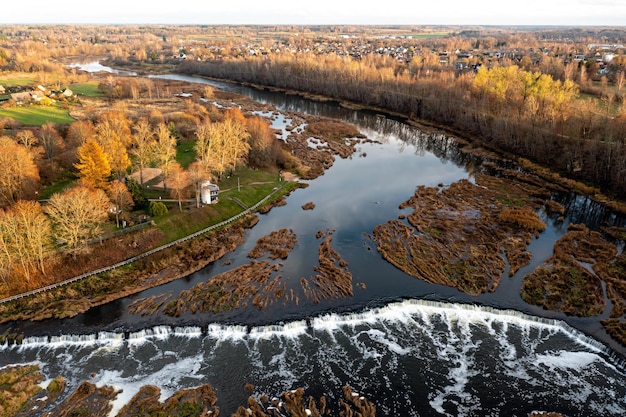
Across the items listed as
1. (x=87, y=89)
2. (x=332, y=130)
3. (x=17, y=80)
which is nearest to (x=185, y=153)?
A: (x=332, y=130)

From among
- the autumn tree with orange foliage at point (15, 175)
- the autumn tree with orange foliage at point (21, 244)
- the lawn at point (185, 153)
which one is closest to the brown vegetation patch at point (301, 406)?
the autumn tree with orange foliage at point (21, 244)

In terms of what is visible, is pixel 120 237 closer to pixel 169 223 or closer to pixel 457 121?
pixel 169 223

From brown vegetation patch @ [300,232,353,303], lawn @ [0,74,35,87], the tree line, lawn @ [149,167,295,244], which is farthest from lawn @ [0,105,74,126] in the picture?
brown vegetation patch @ [300,232,353,303]

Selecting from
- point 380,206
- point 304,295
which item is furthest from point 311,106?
point 304,295

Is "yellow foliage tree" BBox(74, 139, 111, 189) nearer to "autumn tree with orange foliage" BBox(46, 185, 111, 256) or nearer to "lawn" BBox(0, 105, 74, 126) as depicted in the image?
"autumn tree with orange foliage" BBox(46, 185, 111, 256)

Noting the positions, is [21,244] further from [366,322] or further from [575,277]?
[575,277]

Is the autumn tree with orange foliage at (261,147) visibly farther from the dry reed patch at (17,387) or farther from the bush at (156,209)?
the dry reed patch at (17,387)
